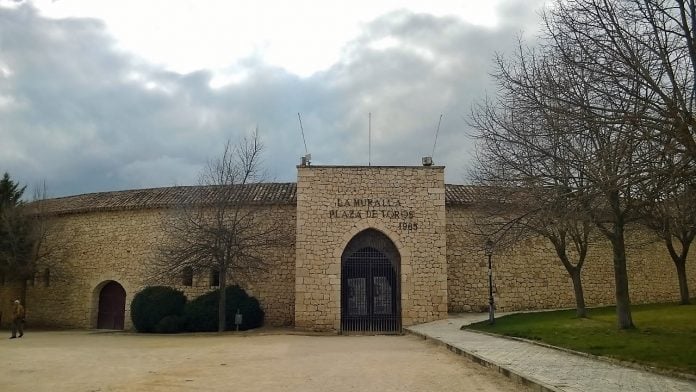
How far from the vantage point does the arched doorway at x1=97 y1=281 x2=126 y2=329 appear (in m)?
25.9

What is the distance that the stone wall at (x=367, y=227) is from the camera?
21.3 m

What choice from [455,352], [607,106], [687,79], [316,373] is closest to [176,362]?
[316,373]

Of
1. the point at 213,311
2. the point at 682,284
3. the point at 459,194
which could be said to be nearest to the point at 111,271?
the point at 213,311

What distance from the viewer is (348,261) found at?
22.3 metres

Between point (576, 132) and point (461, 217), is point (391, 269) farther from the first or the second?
point (576, 132)

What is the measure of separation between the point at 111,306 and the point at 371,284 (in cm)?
1283

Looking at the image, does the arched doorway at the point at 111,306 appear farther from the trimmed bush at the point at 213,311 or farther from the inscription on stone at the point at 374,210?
the inscription on stone at the point at 374,210

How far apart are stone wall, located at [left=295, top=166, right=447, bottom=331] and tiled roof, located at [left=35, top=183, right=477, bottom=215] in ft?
7.44

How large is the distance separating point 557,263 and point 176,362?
17884 millimetres

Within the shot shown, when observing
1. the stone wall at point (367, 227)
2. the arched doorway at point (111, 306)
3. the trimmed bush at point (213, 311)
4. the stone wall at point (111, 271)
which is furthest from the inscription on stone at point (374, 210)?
the arched doorway at point (111, 306)

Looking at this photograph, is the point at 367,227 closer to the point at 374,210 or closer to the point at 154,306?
the point at 374,210

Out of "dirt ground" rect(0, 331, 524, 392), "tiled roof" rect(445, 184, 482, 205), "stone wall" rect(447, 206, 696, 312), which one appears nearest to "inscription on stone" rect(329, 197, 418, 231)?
"stone wall" rect(447, 206, 696, 312)

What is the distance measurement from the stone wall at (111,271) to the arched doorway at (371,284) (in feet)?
8.68

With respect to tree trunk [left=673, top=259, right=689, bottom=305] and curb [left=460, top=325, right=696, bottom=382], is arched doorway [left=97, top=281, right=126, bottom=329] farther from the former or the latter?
tree trunk [left=673, top=259, right=689, bottom=305]
